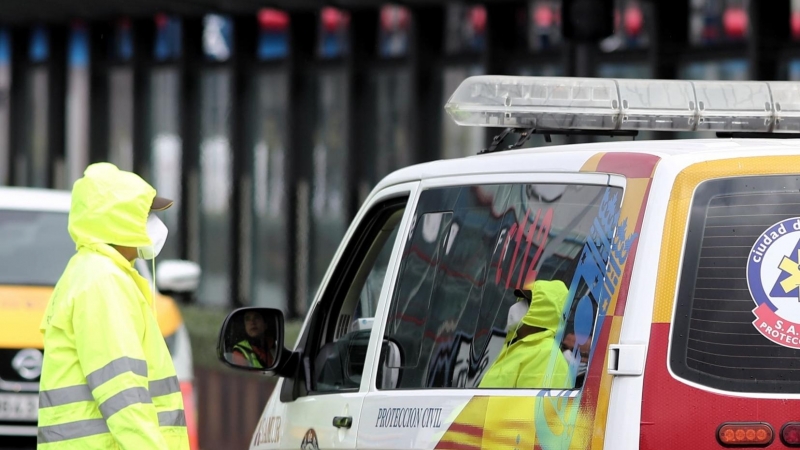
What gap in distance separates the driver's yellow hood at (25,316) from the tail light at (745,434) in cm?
582

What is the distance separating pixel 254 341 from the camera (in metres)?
5.06

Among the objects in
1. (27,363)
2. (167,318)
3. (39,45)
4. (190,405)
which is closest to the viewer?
(27,363)

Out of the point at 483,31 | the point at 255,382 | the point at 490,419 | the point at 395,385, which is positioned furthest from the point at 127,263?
the point at 483,31

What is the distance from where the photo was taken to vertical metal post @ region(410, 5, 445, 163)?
46.5 feet

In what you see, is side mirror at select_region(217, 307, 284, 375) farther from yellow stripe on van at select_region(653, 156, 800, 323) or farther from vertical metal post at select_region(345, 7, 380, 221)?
vertical metal post at select_region(345, 7, 380, 221)

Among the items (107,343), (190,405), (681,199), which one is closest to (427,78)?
Result: (190,405)

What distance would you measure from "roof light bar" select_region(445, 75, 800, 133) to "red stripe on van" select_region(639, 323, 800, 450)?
3.50ft

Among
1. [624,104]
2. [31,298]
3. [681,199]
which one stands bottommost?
[31,298]

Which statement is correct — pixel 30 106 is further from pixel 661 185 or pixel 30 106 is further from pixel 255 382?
pixel 661 185

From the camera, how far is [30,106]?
20.1 metres

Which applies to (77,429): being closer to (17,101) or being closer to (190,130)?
(190,130)

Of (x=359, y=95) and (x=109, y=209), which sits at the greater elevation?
(x=109, y=209)

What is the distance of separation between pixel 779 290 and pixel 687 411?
Result: 13.2 inches

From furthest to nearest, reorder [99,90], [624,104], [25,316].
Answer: [99,90] → [25,316] → [624,104]
